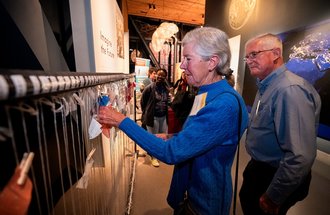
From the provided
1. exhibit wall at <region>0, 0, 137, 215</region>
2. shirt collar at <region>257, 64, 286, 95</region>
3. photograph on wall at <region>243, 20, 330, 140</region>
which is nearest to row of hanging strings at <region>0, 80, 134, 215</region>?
exhibit wall at <region>0, 0, 137, 215</region>

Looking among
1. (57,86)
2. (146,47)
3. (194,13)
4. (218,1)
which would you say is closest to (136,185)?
(57,86)

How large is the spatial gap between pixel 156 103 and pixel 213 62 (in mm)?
2502

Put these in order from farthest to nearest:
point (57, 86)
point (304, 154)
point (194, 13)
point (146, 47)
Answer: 1. point (146, 47)
2. point (194, 13)
3. point (304, 154)
4. point (57, 86)

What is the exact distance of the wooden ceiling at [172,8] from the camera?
5.28m

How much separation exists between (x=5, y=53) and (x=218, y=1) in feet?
12.9

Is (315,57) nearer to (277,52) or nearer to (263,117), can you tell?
(277,52)

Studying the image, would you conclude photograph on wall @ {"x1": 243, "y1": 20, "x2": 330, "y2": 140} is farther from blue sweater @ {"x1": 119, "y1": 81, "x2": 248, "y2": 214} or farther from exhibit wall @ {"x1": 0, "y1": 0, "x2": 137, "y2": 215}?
exhibit wall @ {"x1": 0, "y1": 0, "x2": 137, "y2": 215}

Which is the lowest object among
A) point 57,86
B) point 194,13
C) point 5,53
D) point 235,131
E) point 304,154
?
point 304,154

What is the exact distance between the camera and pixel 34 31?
1.06m

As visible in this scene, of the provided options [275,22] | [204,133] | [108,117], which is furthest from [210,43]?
[275,22]

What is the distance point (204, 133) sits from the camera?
76 centimetres

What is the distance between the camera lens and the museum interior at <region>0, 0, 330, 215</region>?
13.8 inches

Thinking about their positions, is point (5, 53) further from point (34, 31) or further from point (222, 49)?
point (222, 49)

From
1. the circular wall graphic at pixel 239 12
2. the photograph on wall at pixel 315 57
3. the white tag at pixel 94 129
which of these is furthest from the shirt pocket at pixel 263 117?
the circular wall graphic at pixel 239 12
